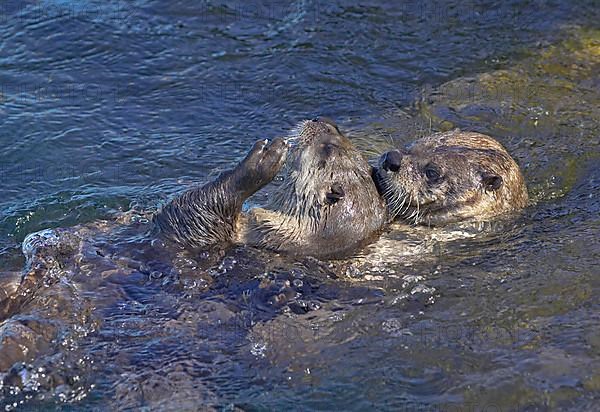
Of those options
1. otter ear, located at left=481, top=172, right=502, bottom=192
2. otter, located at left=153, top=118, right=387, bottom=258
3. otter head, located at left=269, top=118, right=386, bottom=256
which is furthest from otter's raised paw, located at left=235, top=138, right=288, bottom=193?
otter ear, located at left=481, top=172, right=502, bottom=192

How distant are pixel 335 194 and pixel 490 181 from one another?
113 centimetres

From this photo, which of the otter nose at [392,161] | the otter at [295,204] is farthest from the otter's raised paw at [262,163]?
the otter nose at [392,161]

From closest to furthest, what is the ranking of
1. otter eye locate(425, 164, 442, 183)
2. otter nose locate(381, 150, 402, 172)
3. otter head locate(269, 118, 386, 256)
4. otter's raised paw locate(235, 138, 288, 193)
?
otter's raised paw locate(235, 138, 288, 193), otter head locate(269, 118, 386, 256), otter nose locate(381, 150, 402, 172), otter eye locate(425, 164, 442, 183)

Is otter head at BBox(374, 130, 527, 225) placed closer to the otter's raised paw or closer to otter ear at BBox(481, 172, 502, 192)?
otter ear at BBox(481, 172, 502, 192)

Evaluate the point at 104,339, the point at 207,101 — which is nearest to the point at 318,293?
the point at 104,339

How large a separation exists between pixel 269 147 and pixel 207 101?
3.00m

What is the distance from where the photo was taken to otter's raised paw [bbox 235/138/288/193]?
5.84 metres

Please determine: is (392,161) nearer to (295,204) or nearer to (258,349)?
(295,204)

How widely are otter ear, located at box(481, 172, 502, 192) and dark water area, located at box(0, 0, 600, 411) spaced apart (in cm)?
33

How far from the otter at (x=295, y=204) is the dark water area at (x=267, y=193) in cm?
14

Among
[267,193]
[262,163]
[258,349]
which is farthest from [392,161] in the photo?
[258,349]

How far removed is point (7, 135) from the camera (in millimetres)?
8031

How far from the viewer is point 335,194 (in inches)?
233

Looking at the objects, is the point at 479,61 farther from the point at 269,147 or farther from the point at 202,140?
the point at 269,147
